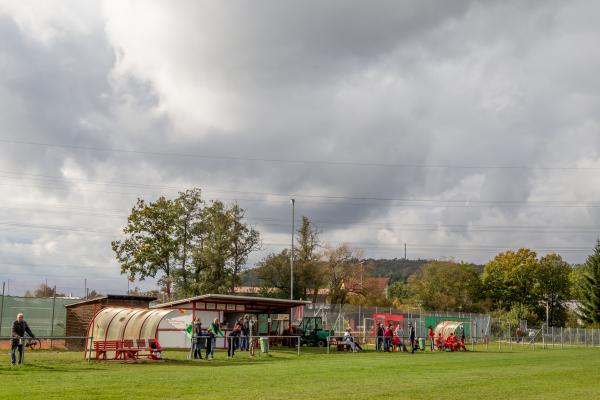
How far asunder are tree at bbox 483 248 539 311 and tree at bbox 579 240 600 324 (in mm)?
16815

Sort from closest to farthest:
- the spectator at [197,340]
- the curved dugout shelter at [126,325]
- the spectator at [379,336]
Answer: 1. the curved dugout shelter at [126,325]
2. the spectator at [197,340]
3. the spectator at [379,336]

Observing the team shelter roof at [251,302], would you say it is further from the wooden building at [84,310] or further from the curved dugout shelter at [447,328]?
the curved dugout shelter at [447,328]

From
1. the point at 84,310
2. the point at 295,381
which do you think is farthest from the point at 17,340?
the point at 84,310

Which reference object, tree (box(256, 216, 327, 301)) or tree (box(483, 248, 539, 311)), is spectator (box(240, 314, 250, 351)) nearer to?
tree (box(256, 216, 327, 301))

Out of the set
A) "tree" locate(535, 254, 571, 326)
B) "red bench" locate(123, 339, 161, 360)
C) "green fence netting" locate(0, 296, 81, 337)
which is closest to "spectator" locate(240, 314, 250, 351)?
"red bench" locate(123, 339, 161, 360)

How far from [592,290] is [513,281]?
62.5 ft

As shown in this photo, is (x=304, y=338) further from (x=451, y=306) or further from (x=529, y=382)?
(x=451, y=306)

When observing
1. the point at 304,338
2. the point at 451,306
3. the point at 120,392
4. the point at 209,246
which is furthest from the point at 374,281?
the point at 120,392

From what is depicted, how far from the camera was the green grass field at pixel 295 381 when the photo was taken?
14.5 meters

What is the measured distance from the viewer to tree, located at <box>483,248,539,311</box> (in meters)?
92.8

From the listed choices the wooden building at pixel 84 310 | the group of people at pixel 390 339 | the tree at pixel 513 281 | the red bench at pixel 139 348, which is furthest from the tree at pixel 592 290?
the red bench at pixel 139 348

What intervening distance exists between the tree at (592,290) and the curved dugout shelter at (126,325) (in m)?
60.3

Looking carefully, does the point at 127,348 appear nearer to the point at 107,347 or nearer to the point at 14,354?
the point at 107,347

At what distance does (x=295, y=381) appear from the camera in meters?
17.7
